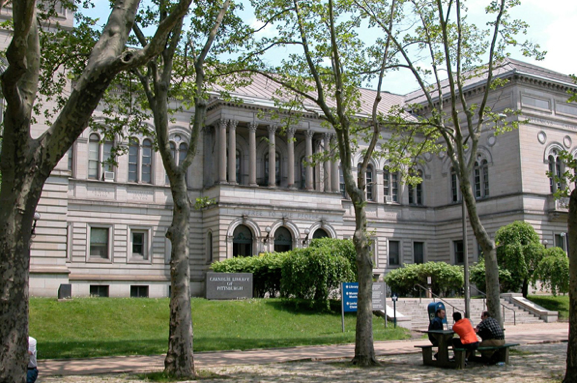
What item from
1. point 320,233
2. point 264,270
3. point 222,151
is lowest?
point 264,270

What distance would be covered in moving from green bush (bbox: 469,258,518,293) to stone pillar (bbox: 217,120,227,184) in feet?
57.7

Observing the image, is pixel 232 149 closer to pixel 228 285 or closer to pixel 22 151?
pixel 228 285

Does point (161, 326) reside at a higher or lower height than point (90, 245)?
lower

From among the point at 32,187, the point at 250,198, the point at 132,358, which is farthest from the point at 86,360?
the point at 250,198

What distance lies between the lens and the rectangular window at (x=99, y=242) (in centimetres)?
4072

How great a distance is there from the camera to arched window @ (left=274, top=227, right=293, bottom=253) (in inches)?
1736

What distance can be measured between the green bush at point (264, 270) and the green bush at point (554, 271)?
53.6 feet

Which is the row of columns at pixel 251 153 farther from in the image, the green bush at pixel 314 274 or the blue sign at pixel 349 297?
the blue sign at pixel 349 297

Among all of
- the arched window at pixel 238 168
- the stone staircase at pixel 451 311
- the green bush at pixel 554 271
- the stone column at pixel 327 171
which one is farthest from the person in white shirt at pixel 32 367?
the stone column at pixel 327 171

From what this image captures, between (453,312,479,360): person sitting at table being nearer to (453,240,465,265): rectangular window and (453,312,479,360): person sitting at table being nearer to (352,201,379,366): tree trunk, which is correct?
(352,201,379,366): tree trunk

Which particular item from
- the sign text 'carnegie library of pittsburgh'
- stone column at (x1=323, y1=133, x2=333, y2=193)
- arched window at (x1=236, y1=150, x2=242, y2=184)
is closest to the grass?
stone column at (x1=323, y1=133, x2=333, y2=193)

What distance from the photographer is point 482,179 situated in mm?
50125

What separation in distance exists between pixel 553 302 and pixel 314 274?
709 inches

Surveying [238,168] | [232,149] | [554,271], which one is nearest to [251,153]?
[232,149]
